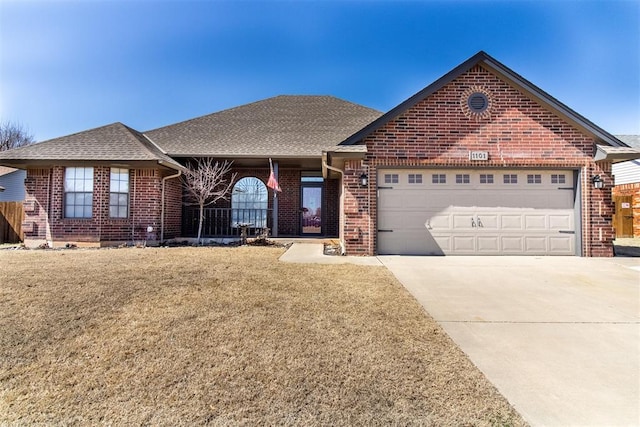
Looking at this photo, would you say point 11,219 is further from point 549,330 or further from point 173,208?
point 549,330

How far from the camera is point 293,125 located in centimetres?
1445

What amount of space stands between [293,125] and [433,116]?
729 centimetres

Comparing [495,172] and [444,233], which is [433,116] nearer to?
[495,172]

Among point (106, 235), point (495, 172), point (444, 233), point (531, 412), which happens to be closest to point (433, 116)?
point (495, 172)

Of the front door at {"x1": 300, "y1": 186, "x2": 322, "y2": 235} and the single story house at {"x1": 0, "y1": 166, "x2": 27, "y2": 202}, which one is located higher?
the single story house at {"x1": 0, "y1": 166, "x2": 27, "y2": 202}

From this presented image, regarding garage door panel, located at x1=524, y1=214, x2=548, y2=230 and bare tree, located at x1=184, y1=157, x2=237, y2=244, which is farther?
bare tree, located at x1=184, y1=157, x2=237, y2=244

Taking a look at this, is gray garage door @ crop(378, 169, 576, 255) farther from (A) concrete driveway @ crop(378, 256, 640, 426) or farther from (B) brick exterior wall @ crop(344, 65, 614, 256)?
(A) concrete driveway @ crop(378, 256, 640, 426)

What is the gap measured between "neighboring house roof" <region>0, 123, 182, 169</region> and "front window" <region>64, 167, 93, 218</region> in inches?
21.8

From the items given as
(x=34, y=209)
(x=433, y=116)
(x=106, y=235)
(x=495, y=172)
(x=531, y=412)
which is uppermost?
(x=433, y=116)

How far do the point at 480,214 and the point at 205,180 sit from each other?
921cm

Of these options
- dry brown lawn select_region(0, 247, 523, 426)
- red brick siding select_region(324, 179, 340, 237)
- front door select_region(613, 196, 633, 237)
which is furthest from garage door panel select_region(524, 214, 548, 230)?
front door select_region(613, 196, 633, 237)

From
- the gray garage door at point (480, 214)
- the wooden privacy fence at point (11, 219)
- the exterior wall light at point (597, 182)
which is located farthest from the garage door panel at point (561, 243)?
the wooden privacy fence at point (11, 219)

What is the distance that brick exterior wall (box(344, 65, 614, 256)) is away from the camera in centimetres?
868

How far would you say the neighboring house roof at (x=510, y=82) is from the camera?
8461 millimetres
